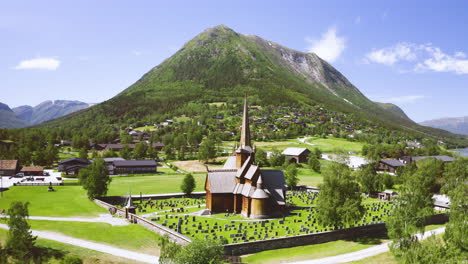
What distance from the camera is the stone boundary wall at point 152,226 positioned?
4009cm

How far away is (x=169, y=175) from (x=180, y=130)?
81.1 metres

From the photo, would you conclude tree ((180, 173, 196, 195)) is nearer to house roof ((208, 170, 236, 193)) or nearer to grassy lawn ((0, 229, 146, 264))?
house roof ((208, 170, 236, 193))

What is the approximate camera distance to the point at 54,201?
64.1 m

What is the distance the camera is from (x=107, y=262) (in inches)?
1385

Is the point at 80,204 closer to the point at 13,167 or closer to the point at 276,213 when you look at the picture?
the point at 276,213

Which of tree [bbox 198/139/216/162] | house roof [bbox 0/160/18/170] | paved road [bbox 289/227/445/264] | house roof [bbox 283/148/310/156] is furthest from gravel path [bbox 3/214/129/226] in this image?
house roof [bbox 283/148/310/156]

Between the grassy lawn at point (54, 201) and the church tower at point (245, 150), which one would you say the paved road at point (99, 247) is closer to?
the grassy lawn at point (54, 201)

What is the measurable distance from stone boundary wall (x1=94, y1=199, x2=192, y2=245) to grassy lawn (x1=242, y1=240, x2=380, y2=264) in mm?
8093

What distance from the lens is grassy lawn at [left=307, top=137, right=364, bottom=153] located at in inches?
5812

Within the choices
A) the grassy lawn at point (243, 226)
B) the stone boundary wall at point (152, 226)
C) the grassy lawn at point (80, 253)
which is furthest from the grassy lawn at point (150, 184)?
the grassy lawn at point (80, 253)

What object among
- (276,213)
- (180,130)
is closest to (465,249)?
(276,213)

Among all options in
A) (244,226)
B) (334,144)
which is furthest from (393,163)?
(244,226)

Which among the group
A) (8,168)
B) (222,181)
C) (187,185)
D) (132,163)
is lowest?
(8,168)

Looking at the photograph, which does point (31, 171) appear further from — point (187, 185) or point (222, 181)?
point (222, 181)
